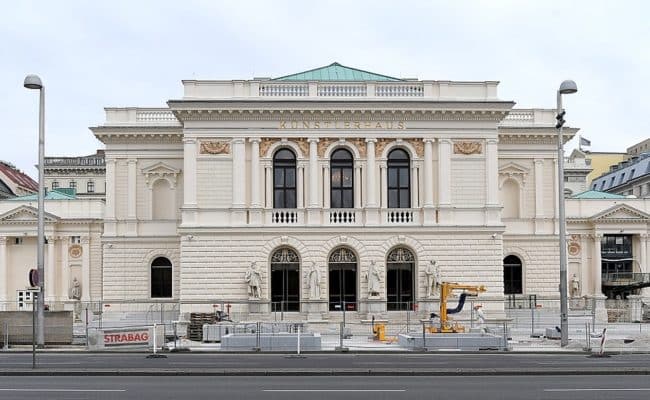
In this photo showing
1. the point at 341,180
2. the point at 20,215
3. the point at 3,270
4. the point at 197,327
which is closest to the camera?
the point at 197,327

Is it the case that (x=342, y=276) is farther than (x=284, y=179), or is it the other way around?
(x=284, y=179)

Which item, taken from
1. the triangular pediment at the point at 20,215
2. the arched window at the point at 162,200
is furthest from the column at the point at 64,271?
the arched window at the point at 162,200

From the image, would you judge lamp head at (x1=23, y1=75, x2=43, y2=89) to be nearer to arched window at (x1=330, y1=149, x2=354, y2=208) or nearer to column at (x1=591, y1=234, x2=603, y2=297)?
arched window at (x1=330, y1=149, x2=354, y2=208)

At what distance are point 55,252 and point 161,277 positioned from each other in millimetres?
8894

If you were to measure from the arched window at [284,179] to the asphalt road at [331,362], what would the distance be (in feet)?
69.3

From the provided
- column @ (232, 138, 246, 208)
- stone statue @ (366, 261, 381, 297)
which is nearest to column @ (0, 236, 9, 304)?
column @ (232, 138, 246, 208)

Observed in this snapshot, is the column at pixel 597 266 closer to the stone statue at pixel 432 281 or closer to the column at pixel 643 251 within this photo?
the column at pixel 643 251

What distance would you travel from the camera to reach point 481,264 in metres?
51.8

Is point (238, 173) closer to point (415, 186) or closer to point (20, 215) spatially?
point (415, 186)

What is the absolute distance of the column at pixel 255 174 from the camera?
5169 centimetres

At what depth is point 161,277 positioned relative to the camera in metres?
56.8

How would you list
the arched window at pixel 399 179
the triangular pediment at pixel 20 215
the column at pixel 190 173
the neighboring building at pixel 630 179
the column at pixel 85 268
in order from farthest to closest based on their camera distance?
the neighboring building at pixel 630 179 → the column at pixel 85 268 → the triangular pediment at pixel 20 215 → the arched window at pixel 399 179 → the column at pixel 190 173

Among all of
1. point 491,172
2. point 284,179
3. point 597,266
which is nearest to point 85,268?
point 284,179

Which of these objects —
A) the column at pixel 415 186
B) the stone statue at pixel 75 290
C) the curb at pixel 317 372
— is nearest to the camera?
the curb at pixel 317 372
